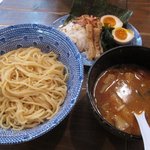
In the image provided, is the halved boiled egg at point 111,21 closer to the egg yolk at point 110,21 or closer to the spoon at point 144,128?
the egg yolk at point 110,21

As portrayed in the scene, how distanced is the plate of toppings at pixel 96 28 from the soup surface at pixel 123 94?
242 millimetres

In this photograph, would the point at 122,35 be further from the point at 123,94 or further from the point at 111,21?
the point at 123,94

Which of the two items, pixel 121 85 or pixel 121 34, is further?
→ pixel 121 34

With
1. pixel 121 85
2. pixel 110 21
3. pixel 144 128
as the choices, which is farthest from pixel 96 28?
pixel 144 128

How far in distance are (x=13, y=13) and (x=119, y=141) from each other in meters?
1.07

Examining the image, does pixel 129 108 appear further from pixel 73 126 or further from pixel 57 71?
pixel 57 71

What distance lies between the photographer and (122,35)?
146 centimetres

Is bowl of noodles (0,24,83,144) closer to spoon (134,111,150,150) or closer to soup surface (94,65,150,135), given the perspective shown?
soup surface (94,65,150,135)

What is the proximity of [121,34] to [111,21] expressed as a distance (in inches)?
4.8

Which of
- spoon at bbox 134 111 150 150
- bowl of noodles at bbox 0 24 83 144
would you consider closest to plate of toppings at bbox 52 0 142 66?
bowl of noodles at bbox 0 24 83 144

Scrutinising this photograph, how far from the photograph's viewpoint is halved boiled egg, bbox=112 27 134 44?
4.74ft

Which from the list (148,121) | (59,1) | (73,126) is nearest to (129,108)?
(148,121)

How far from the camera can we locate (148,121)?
1.01 metres

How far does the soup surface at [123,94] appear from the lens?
3.32 feet
